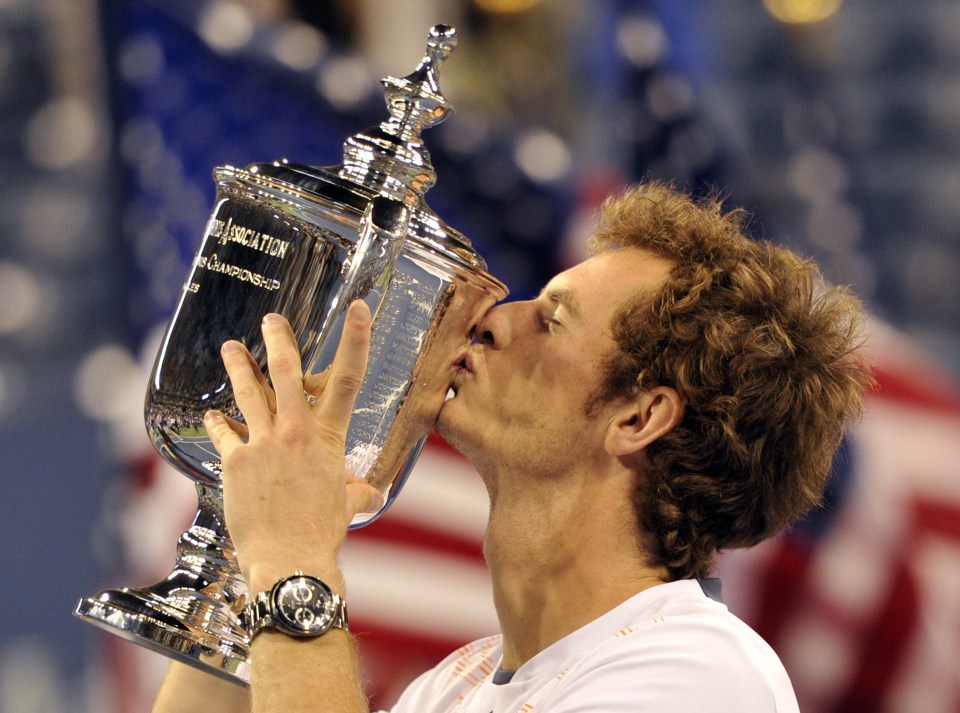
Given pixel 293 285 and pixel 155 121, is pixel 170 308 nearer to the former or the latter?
pixel 155 121

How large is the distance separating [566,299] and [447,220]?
146 cm

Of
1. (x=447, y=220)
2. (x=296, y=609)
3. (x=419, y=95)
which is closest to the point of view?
(x=296, y=609)

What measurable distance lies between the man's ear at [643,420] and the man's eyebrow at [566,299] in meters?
0.14

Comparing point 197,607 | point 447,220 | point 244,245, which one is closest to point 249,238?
point 244,245

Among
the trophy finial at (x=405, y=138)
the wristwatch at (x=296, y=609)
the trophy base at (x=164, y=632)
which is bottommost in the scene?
the trophy base at (x=164, y=632)

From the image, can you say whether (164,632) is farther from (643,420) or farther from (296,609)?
(643,420)

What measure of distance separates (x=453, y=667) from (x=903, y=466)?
5.81 feet

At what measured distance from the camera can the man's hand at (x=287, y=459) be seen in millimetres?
1313

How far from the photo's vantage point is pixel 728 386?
5.37 feet

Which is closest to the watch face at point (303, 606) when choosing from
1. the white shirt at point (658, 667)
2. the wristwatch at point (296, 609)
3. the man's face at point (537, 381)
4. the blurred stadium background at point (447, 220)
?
the wristwatch at point (296, 609)

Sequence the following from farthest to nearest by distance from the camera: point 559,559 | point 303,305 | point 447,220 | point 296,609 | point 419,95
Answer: point 447,220, point 559,559, point 419,95, point 303,305, point 296,609

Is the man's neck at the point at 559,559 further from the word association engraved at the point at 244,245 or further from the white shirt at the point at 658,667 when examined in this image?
the word association engraved at the point at 244,245

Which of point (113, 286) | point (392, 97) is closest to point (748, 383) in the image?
point (392, 97)

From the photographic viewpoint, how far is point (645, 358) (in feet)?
5.42
